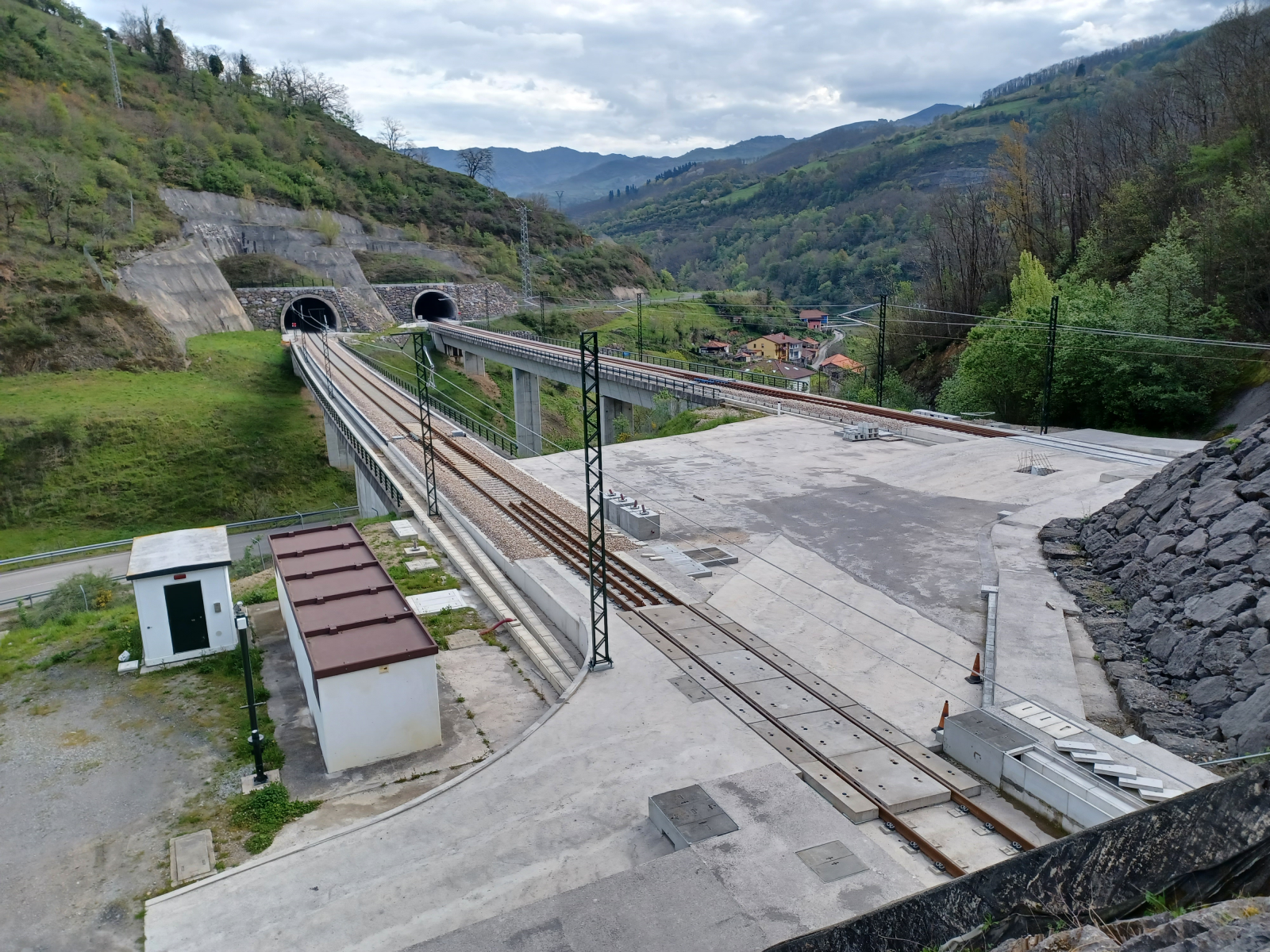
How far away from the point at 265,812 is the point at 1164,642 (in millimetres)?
15824

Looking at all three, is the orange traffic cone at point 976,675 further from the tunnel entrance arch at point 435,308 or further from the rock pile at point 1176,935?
the tunnel entrance arch at point 435,308

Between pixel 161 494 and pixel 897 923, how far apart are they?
49234mm

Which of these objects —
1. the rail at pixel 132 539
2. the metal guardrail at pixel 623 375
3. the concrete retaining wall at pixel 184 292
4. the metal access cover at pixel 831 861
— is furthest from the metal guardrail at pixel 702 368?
the metal access cover at pixel 831 861

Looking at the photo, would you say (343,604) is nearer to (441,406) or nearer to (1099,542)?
(1099,542)

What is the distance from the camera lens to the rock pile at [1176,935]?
4.24 metres

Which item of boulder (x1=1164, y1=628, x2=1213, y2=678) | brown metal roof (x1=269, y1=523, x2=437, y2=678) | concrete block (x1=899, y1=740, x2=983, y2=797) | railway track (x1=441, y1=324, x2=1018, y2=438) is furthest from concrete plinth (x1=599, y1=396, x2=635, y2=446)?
concrete block (x1=899, y1=740, x2=983, y2=797)

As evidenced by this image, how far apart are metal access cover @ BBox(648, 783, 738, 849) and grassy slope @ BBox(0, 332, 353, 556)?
40601 millimetres

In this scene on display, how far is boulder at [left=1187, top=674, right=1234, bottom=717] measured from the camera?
12.9 meters

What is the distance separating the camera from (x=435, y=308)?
10000 centimetres

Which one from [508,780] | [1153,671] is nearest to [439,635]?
[508,780]

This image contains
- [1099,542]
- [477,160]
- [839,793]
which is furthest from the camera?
[477,160]

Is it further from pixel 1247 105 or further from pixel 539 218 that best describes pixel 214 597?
pixel 539 218

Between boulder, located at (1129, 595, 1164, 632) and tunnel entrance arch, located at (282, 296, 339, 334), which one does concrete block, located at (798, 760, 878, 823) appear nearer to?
boulder, located at (1129, 595, 1164, 632)

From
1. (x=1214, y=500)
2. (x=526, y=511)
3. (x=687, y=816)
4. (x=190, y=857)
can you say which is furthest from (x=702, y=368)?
(x=190, y=857)
